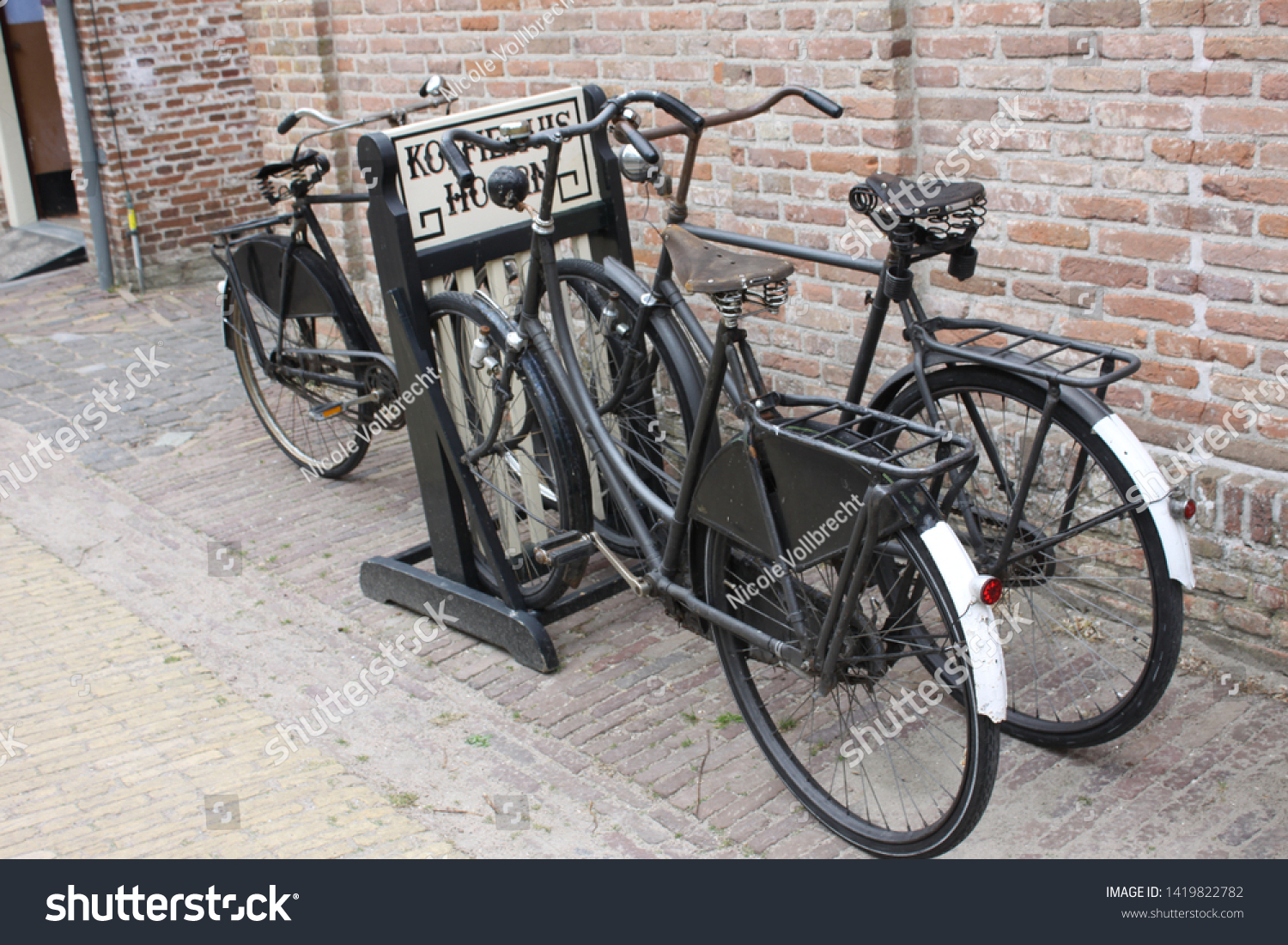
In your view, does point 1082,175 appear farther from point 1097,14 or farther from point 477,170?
point 477,170

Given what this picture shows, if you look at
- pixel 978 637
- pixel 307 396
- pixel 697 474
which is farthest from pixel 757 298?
pixel 307 396

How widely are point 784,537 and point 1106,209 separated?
58.0 inches

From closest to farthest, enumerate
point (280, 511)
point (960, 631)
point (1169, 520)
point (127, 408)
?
point (960, 631), point (1169, 520), point (280, 511), point (127, 408)

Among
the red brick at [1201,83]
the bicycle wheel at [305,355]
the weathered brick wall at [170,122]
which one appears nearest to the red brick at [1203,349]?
the red brick at [1201,83]

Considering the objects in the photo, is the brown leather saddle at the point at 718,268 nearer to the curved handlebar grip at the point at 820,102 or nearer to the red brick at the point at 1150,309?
the curved handlebar grip at the point at 820,102

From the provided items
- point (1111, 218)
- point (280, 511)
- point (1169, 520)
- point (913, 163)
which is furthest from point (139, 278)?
point (1169, 520)

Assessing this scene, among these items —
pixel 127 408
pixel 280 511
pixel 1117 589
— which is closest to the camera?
pixel 1117 589

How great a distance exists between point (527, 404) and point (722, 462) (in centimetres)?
113

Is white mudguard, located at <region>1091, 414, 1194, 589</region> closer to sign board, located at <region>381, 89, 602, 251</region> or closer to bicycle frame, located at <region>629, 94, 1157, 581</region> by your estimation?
bicycle frame, located at <region>629, 94, 1157, 581</region>

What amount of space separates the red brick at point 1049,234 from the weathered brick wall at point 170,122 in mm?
7267

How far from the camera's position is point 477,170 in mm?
4160

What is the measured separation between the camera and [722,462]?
3.22 metres

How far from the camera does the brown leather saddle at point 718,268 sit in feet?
9.71

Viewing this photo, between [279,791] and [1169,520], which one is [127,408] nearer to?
[279,791]
